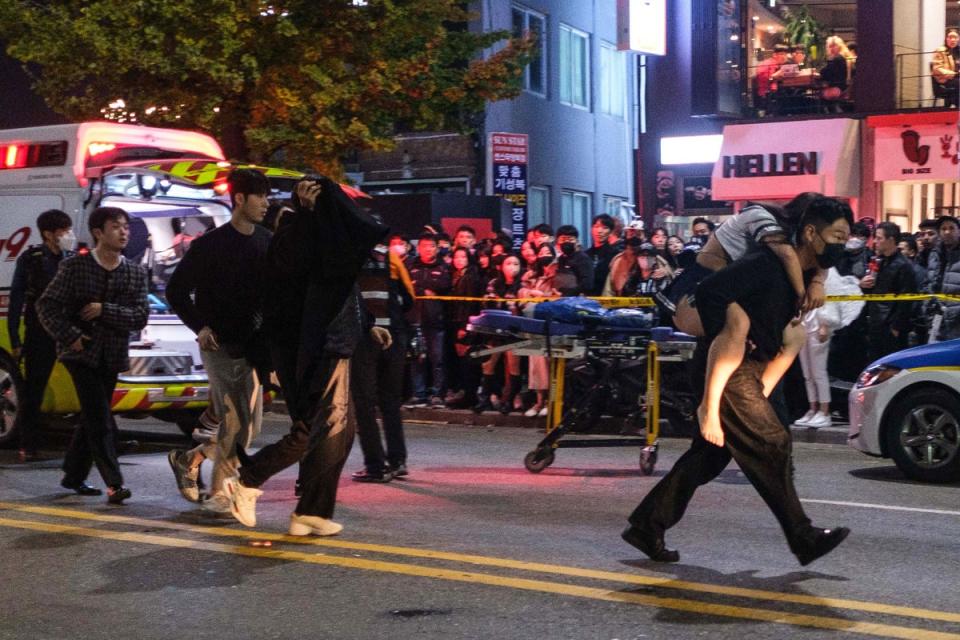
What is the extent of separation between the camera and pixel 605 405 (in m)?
11.5

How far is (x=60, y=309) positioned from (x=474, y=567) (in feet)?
12.2

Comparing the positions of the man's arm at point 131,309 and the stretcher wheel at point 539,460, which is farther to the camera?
the stretcher wheel at point 539,460

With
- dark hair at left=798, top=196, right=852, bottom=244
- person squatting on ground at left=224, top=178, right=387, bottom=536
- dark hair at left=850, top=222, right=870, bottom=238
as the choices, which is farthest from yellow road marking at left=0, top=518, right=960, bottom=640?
dark hair at left=850, top=222, right=870, bottom=238

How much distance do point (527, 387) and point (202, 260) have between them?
24.5 ft

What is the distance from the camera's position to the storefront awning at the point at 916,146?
2512 centimetres

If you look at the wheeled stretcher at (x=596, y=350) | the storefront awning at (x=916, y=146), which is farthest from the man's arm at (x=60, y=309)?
the storefront awning at (x=916, y=146)

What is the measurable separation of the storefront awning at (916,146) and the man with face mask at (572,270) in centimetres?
1213

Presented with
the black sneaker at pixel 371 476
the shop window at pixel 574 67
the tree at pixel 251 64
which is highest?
the shop window at pixel 574 67

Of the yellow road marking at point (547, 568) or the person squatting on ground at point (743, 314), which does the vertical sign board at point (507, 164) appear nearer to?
the yellow road marking at point (547, 568)

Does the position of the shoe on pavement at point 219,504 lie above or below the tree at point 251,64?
below

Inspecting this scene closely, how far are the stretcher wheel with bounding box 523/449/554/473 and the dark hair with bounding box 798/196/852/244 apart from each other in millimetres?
4275

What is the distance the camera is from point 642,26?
93.6ft

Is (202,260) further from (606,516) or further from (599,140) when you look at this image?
(599,140)

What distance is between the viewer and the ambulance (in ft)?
40.8
